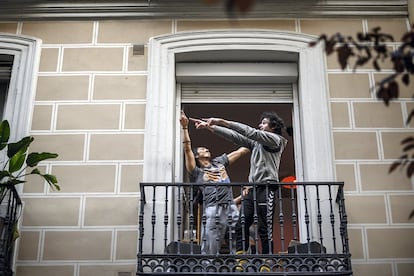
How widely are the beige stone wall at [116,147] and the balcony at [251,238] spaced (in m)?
0.24

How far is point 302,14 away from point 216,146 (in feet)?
6.07

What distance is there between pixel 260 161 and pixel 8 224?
8.50ft

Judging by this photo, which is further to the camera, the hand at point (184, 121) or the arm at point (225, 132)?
the hand at point (184, 121)

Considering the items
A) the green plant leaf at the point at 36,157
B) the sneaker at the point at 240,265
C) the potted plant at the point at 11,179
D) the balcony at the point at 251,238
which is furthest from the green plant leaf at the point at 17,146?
the sneaker at the point at 240,265

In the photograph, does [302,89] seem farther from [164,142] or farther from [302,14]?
[164,142]

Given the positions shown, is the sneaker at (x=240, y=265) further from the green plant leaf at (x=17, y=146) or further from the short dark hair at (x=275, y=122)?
the green plant leaf at (x=17, y=146)

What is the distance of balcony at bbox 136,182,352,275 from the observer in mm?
6523

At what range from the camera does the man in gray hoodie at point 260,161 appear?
7.00 m

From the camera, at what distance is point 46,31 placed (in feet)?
27.6

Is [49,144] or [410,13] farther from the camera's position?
[410,13]

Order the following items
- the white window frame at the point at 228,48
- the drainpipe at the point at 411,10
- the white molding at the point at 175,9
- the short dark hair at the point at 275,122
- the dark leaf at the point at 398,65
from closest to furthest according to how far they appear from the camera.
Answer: the dark leaf at the point at 398,65
the white window frame at the point at 228,48
the short dark hair at the point at 275,122
the drainpipe at the point at 411,10
the white molding at the point at 175,9

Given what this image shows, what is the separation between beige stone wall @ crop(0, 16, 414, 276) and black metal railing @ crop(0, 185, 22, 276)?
0.51 ft

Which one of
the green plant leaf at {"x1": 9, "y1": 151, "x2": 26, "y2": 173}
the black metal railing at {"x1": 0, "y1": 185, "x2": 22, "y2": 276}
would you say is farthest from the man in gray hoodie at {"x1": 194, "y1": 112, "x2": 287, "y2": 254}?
the black metal railing at {"x1": 0, "y1": 185, "x2": 22, "y2": 276}

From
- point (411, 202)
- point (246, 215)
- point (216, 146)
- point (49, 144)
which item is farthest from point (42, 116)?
point (411, 202)
